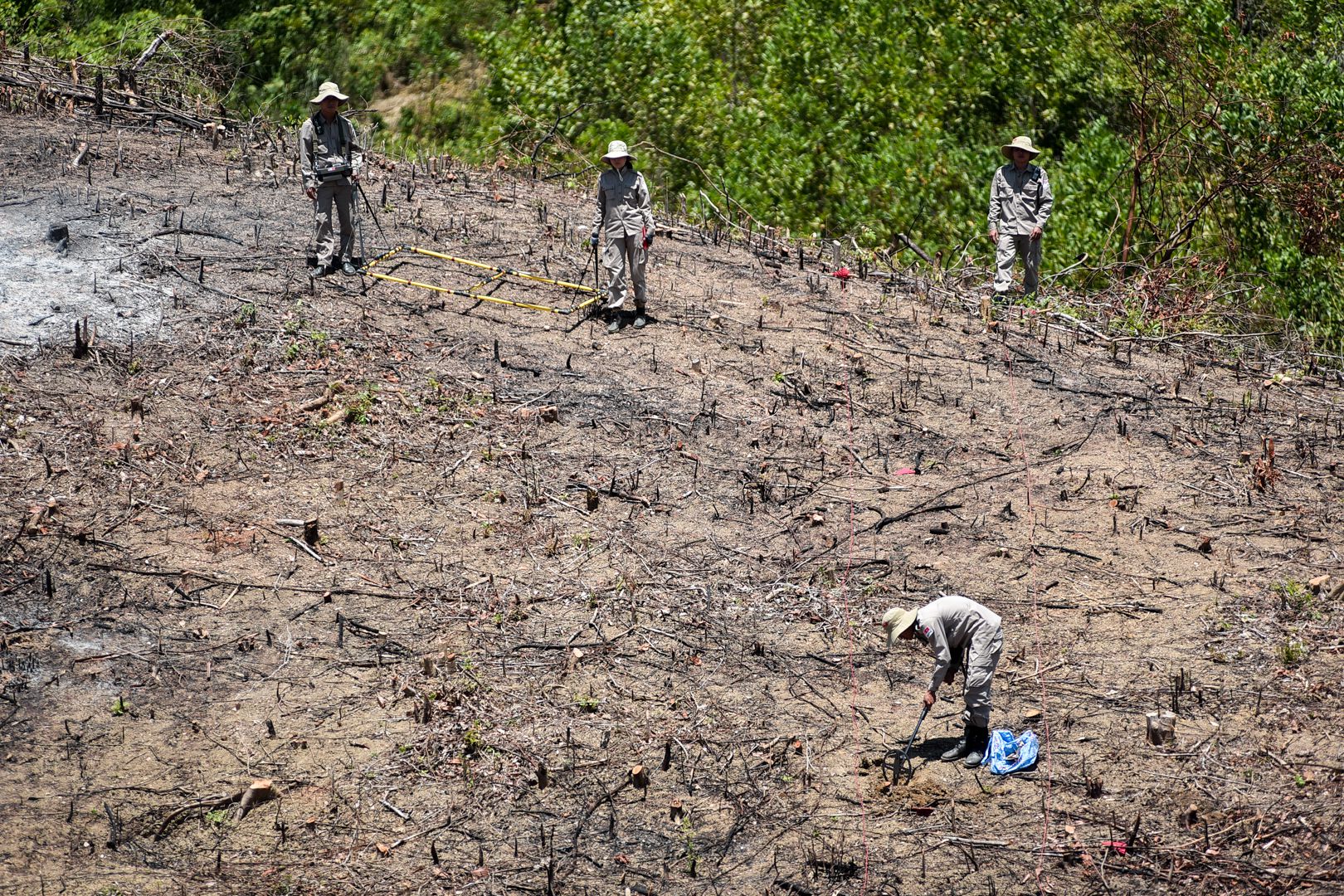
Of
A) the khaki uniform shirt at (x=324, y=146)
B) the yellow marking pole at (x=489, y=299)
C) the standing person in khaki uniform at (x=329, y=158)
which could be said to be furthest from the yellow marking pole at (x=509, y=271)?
the khaki uniform shirt at (x=324, y=146)

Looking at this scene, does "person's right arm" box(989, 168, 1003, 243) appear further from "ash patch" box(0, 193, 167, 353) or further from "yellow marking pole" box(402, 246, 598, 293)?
"ash patch" box(0, 193, 167, 353)

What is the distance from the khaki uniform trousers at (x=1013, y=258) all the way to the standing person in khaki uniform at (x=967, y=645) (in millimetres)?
6363

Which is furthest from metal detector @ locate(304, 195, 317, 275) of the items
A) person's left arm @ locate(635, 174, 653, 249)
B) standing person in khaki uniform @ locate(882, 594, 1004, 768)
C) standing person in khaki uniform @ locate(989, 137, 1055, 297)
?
standing person in khaki uniform @ locate(882, 594, 1004, 768)

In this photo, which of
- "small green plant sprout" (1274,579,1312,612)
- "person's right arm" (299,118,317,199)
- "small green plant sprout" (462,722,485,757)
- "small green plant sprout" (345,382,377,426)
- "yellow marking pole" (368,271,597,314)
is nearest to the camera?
"small green plant sprout" (462,722,485,757)

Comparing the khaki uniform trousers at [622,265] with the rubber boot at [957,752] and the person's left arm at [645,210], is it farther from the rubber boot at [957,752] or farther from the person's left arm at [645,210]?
the rubber boot at [957,752]

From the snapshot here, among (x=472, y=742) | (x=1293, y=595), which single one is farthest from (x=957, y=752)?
(x=1293, y=595)

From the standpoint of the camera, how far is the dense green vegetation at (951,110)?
1620 cm

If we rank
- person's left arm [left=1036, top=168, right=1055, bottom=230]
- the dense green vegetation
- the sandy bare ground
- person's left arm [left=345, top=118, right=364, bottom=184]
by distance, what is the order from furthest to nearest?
the dense green vegetation
person's left arm [left=1036, top=168, right=1055, bottom=230]
person's left arm [left=345, top=118, right=364, bottom=184]
the sandy bare ground

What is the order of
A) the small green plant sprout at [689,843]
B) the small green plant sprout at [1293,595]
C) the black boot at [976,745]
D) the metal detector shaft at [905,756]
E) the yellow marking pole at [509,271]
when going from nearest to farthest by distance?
the small green plant sprout at [689,843] → the metal detector shaft at [905,756] → the black boot at [976,745] → the small green plant sprout at [1293,595] → the yellow marking pole at [509,271]

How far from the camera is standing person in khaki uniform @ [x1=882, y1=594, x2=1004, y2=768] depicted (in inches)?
316

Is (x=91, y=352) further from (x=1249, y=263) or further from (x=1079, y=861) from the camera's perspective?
(x=1249, y=263)

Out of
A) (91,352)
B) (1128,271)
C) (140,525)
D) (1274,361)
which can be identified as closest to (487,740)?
(140,525)

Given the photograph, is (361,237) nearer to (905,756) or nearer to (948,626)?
(948,626)

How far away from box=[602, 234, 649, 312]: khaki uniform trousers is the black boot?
223 inches
